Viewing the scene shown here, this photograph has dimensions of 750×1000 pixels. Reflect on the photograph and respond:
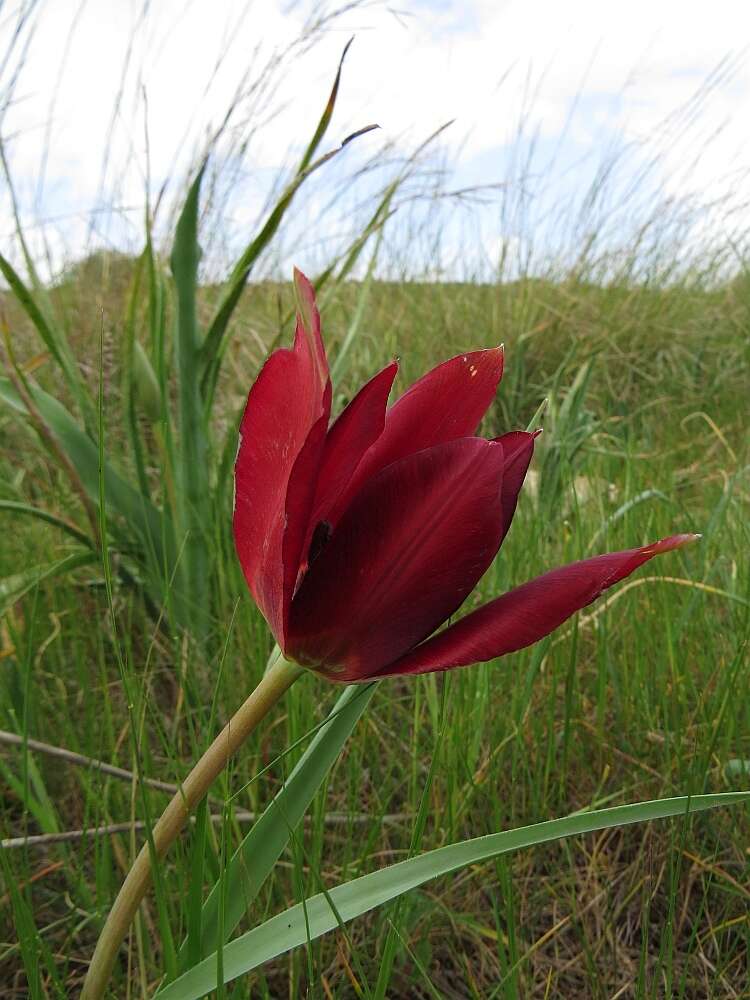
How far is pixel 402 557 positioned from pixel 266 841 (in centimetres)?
15

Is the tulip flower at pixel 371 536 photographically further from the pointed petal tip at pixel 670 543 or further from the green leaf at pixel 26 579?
the green leaf at pixel 26 579

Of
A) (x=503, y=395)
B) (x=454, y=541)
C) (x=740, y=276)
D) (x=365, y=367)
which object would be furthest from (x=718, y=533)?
(x=740, y=276)

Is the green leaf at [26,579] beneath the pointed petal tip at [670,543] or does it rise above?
beneath

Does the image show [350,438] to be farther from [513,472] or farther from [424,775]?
[424,775]

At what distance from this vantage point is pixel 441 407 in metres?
0.32

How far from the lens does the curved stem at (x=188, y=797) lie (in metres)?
0.30

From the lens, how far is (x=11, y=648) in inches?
29.5

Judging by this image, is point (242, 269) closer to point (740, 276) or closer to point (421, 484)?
point (421, 484)

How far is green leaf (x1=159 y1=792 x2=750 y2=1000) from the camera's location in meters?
0.31

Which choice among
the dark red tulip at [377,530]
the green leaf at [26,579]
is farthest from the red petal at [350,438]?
the green leaf at [26,579]

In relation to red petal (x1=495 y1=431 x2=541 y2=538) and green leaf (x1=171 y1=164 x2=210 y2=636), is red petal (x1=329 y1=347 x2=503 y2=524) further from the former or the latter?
green leaf (x1=171 y1=164 x2=210 y2=636)

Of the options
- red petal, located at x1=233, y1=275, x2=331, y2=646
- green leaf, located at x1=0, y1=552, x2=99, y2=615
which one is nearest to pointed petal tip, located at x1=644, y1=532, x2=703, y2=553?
red petal, located at x1=233, y1=275, x2=331, y2=646

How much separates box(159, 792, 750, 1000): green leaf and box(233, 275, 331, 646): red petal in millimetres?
102

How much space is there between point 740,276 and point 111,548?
355cm
